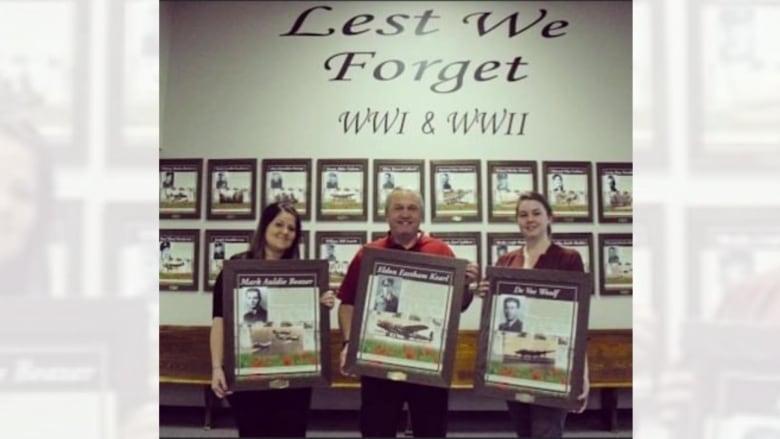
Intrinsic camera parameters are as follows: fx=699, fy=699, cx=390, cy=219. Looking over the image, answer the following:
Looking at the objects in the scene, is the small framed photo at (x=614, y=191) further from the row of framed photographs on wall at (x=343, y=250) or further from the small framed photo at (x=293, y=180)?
the small framed photo at (x=293, y=180)

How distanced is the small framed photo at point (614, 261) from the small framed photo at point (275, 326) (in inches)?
60.4

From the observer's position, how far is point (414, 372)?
6.57 ft

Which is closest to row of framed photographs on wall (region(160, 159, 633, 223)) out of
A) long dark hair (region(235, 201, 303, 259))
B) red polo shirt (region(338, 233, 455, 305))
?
long dark hair (region(235, 201, 303, 259))

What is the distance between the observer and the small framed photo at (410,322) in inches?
78.4

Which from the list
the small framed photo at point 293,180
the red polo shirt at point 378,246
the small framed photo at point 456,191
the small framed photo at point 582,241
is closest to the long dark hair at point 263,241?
the red polo shirt at point 378,246

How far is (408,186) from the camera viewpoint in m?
3.08

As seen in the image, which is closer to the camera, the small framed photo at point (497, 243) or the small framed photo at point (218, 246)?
the small framed photo at point (218, 246)

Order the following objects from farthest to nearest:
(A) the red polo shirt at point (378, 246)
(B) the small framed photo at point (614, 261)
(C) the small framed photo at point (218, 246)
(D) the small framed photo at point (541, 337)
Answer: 1. (B) the small framed photo at point (614, 261)
2. (C) the small framed photo at point (218, 246)
3. (A) the red polo shirt at point (378, 246)
4. (D) the small framed photo at point (541, 337)

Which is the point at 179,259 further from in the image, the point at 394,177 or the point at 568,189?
the point at 568,189

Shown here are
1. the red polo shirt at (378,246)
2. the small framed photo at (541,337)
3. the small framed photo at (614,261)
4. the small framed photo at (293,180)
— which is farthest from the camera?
the small framed photo at (614,261)
